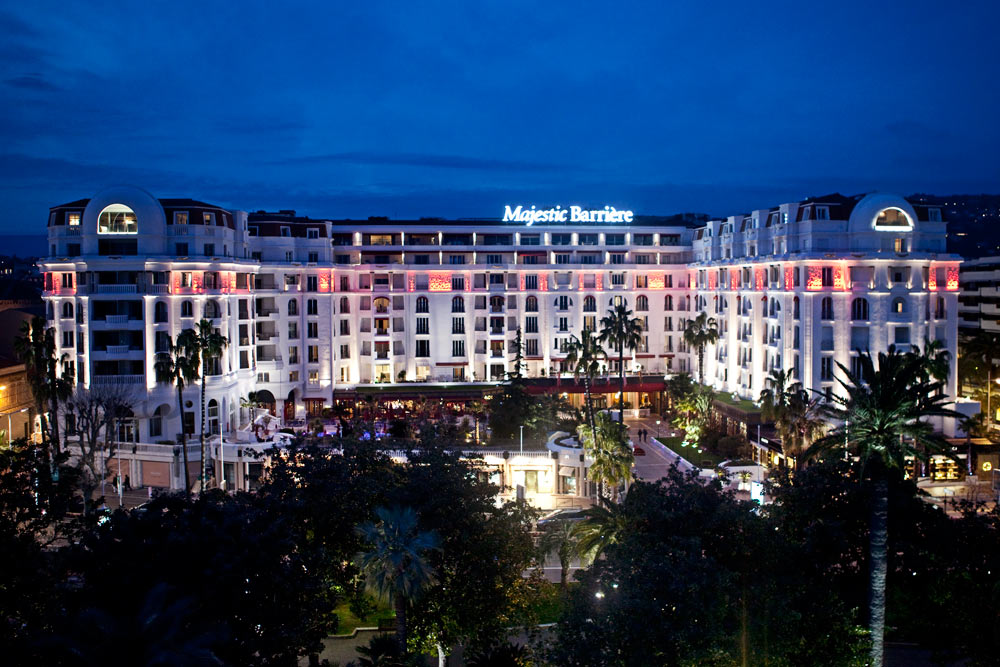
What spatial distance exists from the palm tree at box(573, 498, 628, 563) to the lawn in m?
9.97

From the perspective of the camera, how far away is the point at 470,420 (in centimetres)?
7562

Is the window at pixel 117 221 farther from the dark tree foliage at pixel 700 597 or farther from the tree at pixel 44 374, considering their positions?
the dark tree foliage at pixel 700 597

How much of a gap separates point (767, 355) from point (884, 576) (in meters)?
50.7

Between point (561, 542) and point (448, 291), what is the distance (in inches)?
2418

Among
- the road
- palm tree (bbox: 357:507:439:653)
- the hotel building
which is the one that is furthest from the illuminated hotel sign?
palm tree (bbox: 357:507:439:653)

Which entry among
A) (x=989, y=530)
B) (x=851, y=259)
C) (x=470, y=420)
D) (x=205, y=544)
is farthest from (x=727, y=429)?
(x=205, y=544)

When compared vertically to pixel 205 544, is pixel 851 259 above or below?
above

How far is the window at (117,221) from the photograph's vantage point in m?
70.1

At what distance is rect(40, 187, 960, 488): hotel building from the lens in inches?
2766

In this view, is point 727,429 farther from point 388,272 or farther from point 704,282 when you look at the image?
point 388,272

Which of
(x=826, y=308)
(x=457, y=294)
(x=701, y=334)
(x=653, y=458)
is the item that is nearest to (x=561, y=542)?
(x=653, y=458)

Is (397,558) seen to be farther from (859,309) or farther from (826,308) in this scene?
(859,309)

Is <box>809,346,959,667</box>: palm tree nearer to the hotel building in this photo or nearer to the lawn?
the lawn

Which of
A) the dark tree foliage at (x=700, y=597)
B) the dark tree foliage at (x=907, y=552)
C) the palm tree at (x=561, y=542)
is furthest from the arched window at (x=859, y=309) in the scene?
the dark tree foliage at (x=700, y=597)
